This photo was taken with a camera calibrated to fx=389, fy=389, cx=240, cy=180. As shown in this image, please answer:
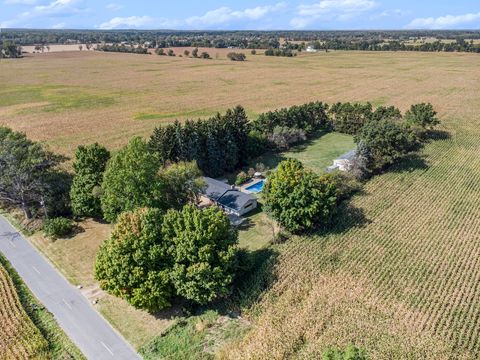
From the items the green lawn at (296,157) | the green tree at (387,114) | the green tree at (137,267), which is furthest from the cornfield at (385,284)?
the green tree at (387,114)

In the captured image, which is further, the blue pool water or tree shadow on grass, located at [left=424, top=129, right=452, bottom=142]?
tree shadow on grass, located at [left=424, top=129, right=452, bottom=142]

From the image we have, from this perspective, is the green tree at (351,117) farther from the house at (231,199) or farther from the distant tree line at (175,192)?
the house at (231,199)

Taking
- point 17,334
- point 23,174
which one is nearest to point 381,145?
point 23,174

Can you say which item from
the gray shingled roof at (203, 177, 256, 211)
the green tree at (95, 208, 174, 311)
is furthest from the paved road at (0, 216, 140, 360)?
the gray shingled roof at (203, 177, 256, 211)

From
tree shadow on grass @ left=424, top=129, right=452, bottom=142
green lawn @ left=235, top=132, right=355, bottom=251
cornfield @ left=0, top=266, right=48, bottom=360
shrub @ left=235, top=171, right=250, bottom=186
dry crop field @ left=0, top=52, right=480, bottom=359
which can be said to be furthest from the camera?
tree shadow on grass @ left=424, top=129, right=452, bottom=142

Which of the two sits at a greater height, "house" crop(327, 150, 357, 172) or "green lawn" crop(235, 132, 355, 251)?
"house" crop(327, 150, 357, 172)

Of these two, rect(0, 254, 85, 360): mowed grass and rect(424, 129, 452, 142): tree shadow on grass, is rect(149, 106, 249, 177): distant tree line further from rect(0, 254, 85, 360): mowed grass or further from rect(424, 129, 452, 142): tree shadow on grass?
rect(424, 129, 452, 142): tree shadow on grass

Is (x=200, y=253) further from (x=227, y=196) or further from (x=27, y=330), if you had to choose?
(x=227, y=196)
